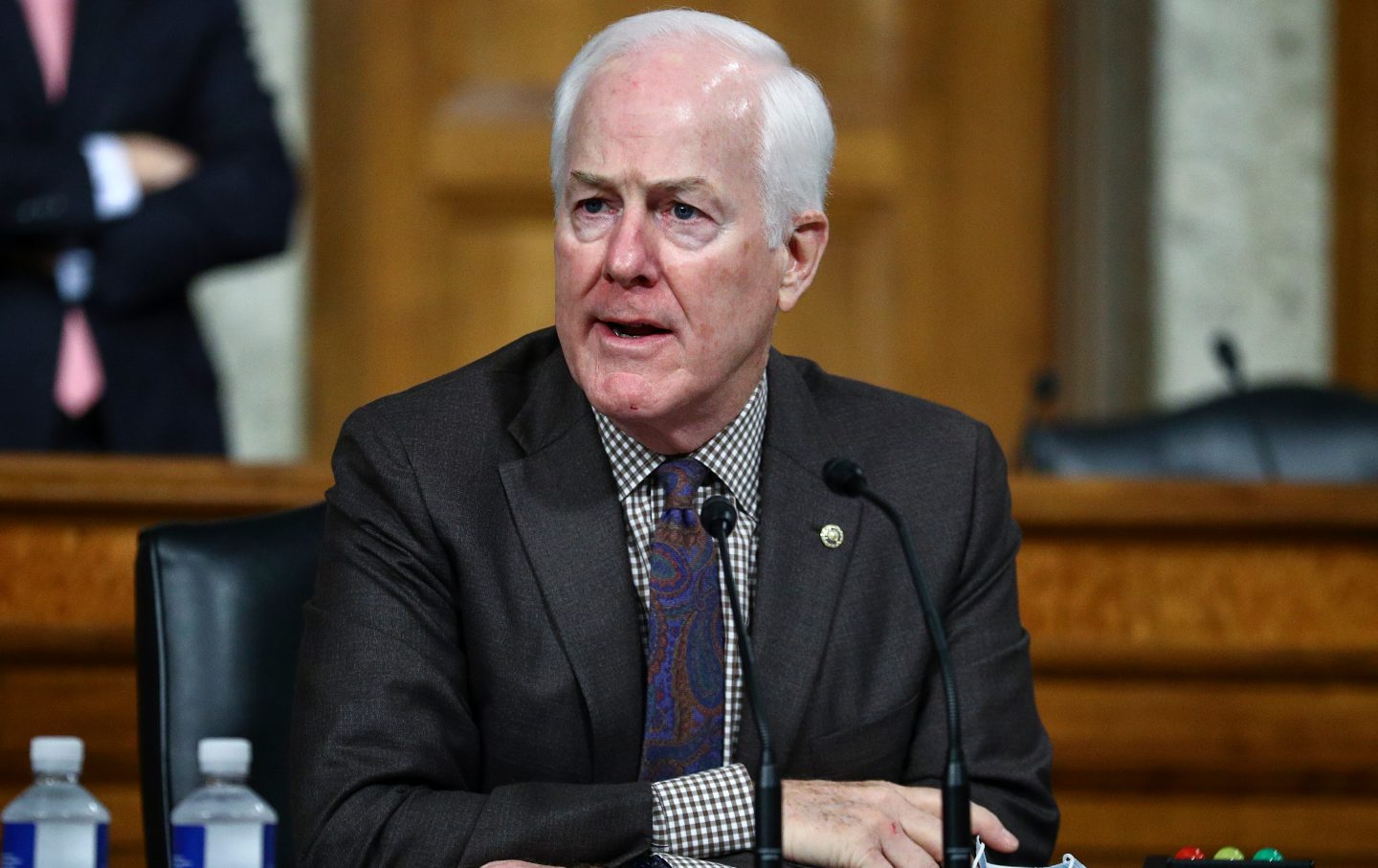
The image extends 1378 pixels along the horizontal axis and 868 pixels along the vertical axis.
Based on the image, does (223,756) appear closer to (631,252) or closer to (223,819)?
(223,819)

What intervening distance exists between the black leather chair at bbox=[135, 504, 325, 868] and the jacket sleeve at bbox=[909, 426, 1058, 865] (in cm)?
67

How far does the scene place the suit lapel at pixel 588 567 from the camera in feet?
6.20

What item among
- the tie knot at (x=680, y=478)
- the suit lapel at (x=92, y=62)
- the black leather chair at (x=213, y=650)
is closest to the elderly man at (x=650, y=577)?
the tie knot at (x=680, y=478)

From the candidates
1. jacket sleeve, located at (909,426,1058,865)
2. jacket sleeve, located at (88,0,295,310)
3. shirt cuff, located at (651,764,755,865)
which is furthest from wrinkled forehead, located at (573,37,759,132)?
jacket sleeve, located at (88,0,295,310)

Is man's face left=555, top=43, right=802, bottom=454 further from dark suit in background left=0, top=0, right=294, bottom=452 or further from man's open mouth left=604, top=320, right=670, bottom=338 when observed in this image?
dark suit in background left=0, top=0, right=294, bottom=452

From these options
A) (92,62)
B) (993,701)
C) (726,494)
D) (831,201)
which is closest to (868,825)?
(993,701)

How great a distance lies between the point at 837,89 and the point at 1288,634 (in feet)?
8.26

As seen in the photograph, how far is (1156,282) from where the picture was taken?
15.8 ft

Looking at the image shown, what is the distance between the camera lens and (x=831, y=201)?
499cm

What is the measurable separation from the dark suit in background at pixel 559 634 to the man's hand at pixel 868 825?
0.09 m

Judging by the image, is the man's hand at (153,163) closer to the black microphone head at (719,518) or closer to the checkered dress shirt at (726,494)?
the checkered dress shirt at (726,494)

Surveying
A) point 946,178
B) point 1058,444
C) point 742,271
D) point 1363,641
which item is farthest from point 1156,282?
point 742,271

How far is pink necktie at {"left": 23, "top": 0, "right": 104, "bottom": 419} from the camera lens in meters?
3.23

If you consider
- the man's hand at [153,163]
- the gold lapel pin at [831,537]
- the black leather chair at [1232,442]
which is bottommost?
the black leather chair at [1232,442]
